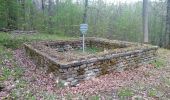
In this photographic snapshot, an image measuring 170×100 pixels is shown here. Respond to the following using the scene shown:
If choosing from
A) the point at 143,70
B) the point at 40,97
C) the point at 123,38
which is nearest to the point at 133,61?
the point at 143,70

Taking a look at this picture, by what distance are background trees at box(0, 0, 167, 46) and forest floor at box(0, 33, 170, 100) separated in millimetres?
7168

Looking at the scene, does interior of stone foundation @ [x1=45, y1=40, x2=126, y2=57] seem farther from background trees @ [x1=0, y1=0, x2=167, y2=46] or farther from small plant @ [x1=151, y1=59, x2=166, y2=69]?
background trees @ [x1=0, y1=0, x2=167, y2=46]

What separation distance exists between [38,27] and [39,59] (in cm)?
872

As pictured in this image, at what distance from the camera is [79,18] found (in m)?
17.1

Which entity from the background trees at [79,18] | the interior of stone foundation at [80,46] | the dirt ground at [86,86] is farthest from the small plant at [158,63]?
the background trees at [79,18]

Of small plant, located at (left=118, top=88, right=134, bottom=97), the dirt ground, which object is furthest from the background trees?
small plant, located at (left=118, top=88, right=134, bottom=97)

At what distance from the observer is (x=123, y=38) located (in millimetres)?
20656

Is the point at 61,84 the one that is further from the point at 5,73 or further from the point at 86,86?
the point at 5,73

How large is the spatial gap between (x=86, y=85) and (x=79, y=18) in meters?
11.6

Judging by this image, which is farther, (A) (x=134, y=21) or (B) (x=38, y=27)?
(A) (x=134, y=21)

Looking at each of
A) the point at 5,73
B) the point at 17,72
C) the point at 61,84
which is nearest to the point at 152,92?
the point at 61,84

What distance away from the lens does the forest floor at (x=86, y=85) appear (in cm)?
528

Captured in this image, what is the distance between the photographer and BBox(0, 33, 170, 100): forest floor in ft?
17.3

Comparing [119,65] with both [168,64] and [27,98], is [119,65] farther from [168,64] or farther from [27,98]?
[27,98]
